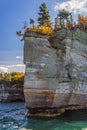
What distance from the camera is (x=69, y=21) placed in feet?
173

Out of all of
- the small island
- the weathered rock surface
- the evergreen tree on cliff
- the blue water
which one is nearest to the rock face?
the small island

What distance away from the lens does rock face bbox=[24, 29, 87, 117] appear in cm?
4445

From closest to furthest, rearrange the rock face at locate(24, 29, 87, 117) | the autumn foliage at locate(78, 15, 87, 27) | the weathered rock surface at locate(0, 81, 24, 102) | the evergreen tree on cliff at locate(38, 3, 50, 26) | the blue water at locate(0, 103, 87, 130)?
the blue water at locate(0, 103, 87, 130), the rock face at locate(24, 29, 87, 117), the autumn foliage at locate(78, 15, 87, 27), the evergreen tree on cliff at locate(38, 3, 50, 26), the weathered rock surface at locate(0, 81, 24, 102)

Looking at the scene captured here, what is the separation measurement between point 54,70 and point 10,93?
44816mm

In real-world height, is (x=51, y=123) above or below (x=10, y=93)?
above

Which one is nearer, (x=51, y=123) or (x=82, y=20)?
(x=51, y=123)

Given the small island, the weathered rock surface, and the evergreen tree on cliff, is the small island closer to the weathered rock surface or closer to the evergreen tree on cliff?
the evergreen tree on cliff

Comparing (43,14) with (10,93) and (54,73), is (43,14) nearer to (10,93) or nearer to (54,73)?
(54,73)

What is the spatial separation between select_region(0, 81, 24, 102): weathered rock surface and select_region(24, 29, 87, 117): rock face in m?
41.8

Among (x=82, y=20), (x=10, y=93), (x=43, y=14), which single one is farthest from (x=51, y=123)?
(x=10, y=93)

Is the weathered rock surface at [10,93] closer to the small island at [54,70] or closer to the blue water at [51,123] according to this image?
the small island at [54,70]

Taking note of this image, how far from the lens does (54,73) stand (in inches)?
1786

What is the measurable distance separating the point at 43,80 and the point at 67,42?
6386 millimetres

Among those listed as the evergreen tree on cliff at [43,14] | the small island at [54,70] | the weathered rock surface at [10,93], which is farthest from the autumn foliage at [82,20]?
the weathered rock surface at [10,93]
